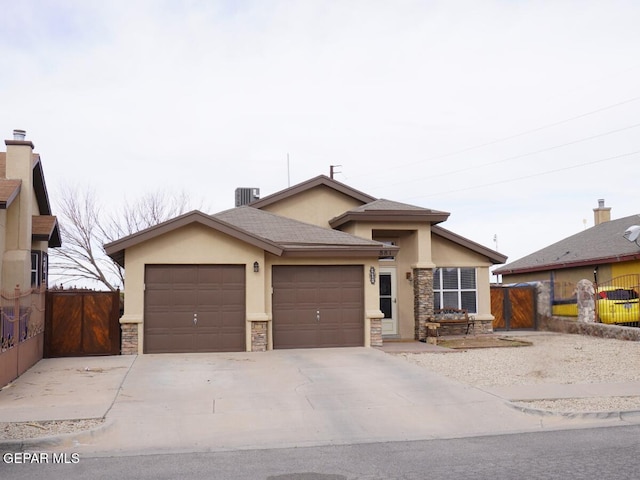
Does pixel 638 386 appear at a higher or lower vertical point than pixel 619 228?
lower

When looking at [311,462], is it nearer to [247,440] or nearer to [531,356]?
[247,440]

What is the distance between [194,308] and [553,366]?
29.9 feet

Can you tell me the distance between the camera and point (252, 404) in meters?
11.2

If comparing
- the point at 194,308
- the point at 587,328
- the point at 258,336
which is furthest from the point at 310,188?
the point at 587,328

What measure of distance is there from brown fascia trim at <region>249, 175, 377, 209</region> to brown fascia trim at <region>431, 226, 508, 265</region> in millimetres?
2901

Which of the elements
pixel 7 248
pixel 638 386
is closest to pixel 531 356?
pixel 638 386

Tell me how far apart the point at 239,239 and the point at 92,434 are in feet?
30.4

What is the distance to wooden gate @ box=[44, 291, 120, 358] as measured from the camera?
17.4 metres

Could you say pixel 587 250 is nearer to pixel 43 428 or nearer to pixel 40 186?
pixel 40 186

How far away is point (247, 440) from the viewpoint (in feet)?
30.0

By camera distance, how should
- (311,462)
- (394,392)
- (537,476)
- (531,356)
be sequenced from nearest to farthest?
(537,476) < (311,462) < (394,392) < (531,356)

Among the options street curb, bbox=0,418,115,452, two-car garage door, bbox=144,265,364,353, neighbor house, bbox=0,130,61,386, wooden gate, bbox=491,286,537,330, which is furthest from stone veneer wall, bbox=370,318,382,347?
street curb, bbox=0,418,115,452

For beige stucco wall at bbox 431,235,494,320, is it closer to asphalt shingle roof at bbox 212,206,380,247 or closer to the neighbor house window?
the neighbor house window

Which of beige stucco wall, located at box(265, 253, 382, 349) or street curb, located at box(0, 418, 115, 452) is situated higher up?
beige stucco wall, located at box(265, 253, 382, 349)
